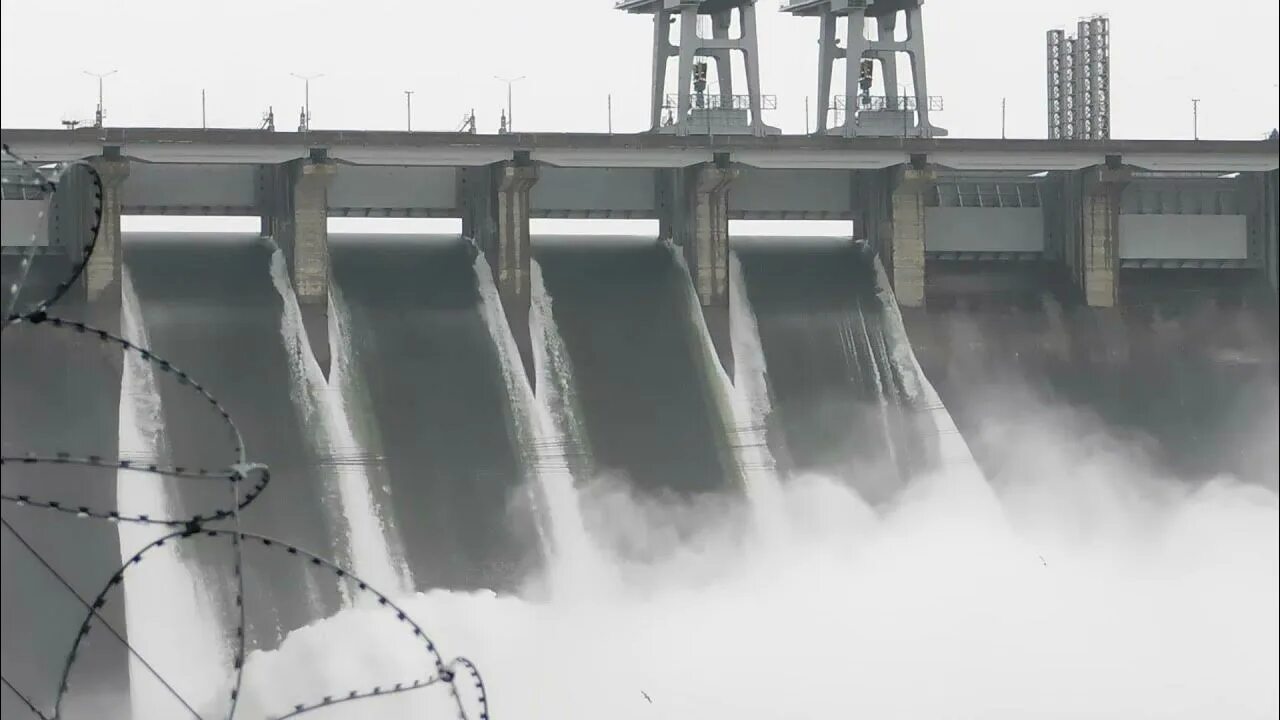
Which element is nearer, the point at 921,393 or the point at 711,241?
the point at 711,241

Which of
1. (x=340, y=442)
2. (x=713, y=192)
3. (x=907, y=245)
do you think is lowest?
(x=340, y=442)

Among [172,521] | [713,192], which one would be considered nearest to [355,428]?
[713,192]

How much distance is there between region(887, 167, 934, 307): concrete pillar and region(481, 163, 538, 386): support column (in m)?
11.7

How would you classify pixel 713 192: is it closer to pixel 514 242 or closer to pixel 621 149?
pixel 621 149

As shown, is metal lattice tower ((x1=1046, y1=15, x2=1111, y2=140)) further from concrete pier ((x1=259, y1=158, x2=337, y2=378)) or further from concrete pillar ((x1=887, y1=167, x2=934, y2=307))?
concrete pier ((x1=259, y1=158, x2=337, y2=378))

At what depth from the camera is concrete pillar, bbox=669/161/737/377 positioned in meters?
67.4

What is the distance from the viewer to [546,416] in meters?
62.7

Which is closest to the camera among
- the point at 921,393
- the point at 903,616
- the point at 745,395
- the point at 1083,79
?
the point at 903,616

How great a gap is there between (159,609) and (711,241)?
21654 mm

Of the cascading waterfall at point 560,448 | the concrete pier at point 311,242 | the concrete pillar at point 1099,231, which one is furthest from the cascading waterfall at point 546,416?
the concrete pillar at point 1099,231

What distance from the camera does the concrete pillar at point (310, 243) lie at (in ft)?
207

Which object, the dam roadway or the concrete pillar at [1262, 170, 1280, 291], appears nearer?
the dam roadway

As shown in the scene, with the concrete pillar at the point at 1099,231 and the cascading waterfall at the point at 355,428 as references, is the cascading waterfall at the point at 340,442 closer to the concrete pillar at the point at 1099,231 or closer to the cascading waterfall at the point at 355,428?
the cascading waterfall at the point at 355,428

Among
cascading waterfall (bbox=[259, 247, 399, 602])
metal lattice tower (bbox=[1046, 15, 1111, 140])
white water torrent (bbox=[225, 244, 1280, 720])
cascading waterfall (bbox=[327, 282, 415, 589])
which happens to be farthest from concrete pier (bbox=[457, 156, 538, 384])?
metal lattice tower (bbox=[1046, 15, 1111, 140])
